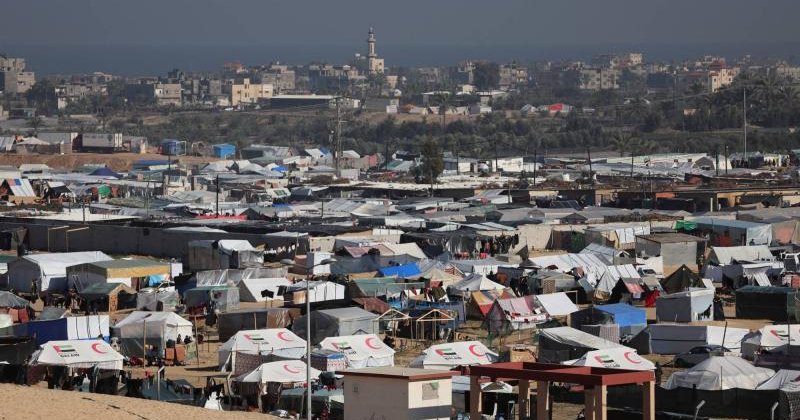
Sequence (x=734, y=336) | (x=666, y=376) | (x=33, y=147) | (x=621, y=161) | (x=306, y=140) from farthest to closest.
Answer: (x=306, y=140)
(x=33, y=147)
(x=621, y=161)
(x=734, y=336)
(x=666, y=376)

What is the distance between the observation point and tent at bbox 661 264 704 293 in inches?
1156

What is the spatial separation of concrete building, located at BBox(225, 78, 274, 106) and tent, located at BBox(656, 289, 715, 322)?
363 ft

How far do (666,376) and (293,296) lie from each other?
8565mm

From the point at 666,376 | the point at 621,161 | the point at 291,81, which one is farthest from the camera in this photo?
the point at 291,81

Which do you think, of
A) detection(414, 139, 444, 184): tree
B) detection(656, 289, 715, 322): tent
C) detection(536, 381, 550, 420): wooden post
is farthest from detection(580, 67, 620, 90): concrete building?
detection(536, 381, 550, 420): wooden post

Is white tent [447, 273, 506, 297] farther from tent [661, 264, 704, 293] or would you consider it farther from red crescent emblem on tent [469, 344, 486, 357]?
red crescent emblem on tent [469, 344, 486, 357]

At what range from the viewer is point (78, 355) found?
20734mm

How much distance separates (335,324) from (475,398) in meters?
7.41

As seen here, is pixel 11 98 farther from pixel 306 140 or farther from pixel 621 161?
pixel 621 161

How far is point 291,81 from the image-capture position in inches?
7037

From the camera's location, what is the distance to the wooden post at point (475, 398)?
54.2ft

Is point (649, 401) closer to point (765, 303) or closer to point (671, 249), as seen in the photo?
point (765, 303)

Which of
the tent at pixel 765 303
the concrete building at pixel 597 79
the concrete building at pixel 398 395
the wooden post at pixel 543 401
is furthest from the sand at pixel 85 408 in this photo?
the concrete building at pixel 597 79

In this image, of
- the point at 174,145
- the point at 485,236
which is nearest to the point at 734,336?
the point at 485,236
